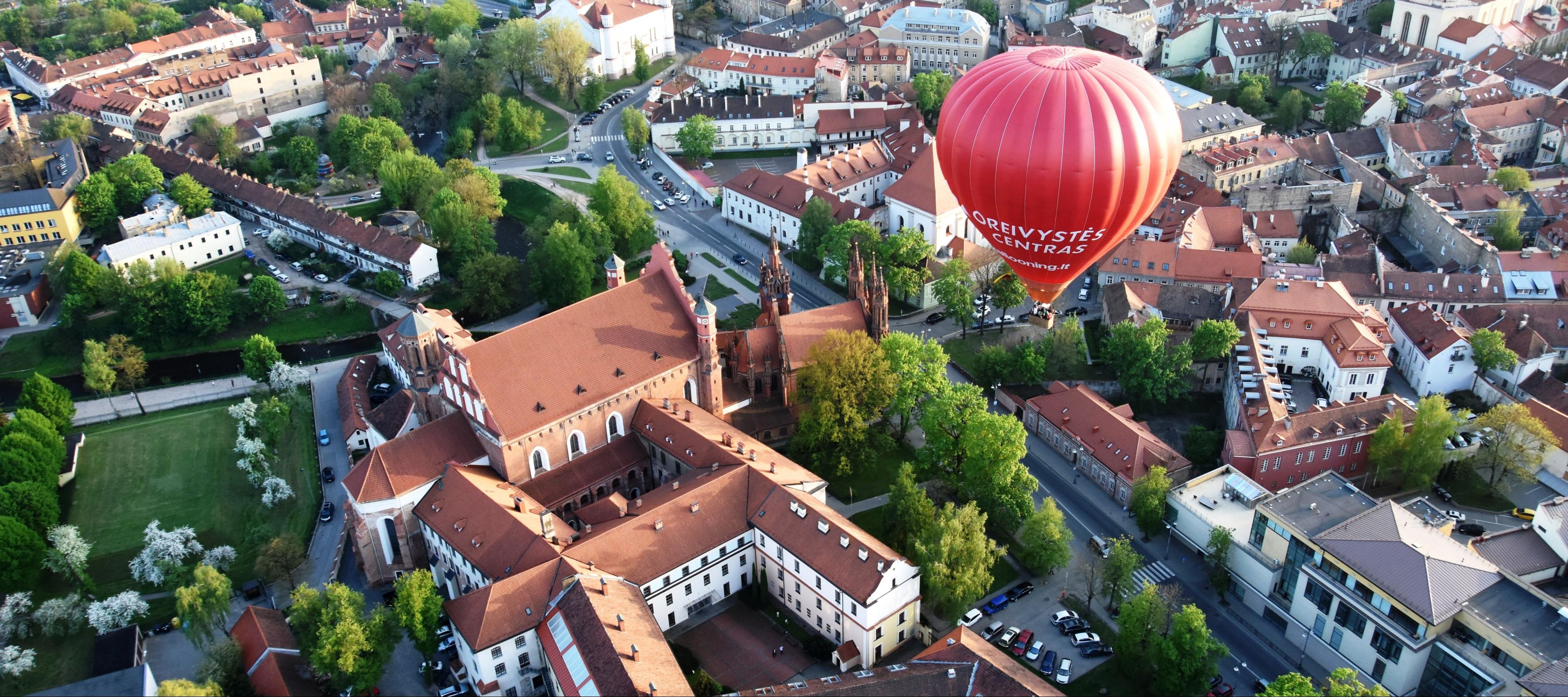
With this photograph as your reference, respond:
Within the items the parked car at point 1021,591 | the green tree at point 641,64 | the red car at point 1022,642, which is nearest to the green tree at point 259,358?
the parked car at point 1021,591

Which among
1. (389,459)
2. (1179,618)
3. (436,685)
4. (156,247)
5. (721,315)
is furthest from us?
(156,247)

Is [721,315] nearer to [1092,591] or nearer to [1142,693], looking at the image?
[1092,591]

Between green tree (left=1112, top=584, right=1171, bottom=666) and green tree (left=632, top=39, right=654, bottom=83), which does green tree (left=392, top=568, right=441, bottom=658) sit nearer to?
green tree (left=1112, top=584, right=1171, bottom=666)

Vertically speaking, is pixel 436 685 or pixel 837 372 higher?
pixel 837 372

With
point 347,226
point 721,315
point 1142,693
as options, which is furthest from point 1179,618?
point 347,226

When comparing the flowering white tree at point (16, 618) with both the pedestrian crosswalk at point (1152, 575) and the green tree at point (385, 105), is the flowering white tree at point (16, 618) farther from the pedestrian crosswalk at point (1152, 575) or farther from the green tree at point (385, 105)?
the green tree at point (385, 105)

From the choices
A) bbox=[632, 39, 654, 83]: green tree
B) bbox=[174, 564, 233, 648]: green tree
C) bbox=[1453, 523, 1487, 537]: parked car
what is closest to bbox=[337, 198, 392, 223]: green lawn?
bbox=[632, 39, 654, 83]: green tree

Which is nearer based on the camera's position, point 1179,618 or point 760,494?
point 1179,618
